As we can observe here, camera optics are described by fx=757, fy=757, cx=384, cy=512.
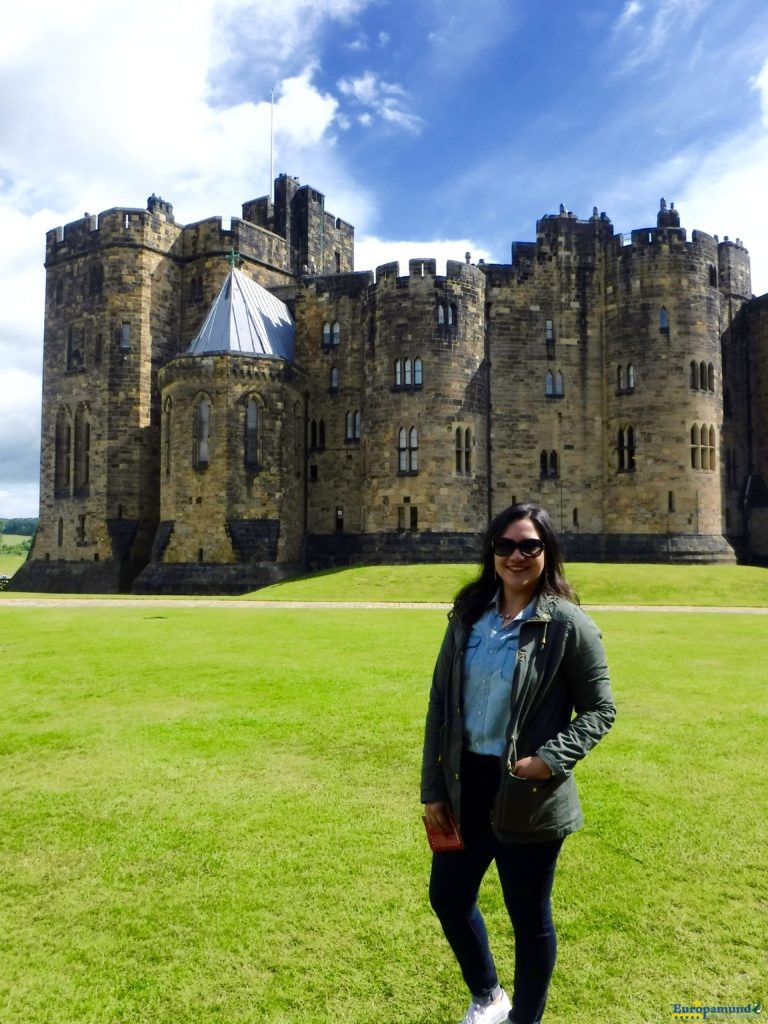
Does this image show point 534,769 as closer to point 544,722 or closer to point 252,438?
point 544,722

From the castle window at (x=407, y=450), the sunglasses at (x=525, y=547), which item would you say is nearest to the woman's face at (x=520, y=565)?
the sunglasses at (x=525, y=547)

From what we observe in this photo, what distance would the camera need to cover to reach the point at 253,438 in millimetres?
35875

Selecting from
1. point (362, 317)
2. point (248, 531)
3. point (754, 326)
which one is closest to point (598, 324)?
point (754, 326)

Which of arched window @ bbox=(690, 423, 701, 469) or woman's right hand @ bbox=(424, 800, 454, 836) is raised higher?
arched window @ bbox=(690, 423, 701, 469)

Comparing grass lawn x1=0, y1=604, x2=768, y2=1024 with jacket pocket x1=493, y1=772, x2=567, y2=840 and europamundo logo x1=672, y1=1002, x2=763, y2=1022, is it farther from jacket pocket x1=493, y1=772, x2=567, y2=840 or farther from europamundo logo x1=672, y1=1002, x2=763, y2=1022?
jacket pocket x1=493, y1=772, x2=567, y2=840

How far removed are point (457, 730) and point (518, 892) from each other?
75cm

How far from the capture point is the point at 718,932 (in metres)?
4.43

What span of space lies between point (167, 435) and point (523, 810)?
116 ft

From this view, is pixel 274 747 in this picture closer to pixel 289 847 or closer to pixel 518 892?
pixel 289 847

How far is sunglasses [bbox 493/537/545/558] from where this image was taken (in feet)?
12.1

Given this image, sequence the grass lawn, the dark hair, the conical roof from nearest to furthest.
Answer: the dark hair < the grass lawn < the conical roof

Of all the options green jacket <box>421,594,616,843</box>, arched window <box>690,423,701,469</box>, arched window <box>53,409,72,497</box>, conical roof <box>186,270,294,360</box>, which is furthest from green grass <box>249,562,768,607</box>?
green jacket <box>421,594,616,843</box>

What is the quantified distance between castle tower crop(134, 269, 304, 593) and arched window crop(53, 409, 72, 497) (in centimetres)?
762

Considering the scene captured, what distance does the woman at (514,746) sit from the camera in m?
3.39
